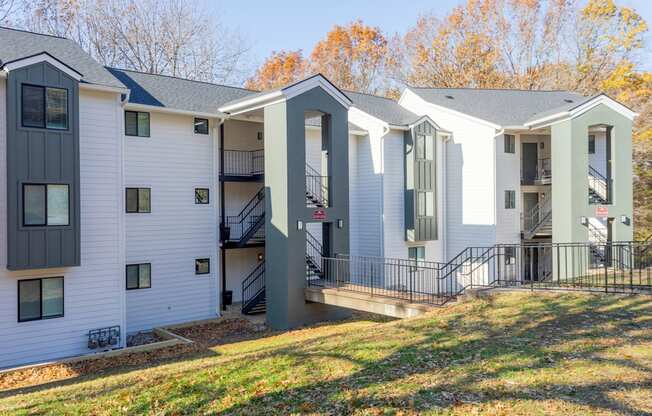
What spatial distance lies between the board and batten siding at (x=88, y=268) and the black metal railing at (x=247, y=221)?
4.59m

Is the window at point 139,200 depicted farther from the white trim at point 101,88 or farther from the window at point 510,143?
the window at point 510,143

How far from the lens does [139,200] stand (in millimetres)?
15625

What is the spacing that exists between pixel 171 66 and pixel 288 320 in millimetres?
21612

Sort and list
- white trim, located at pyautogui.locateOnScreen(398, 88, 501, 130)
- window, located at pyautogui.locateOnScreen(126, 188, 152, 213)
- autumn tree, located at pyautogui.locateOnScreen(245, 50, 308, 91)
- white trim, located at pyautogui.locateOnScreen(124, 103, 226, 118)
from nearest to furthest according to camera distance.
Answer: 1. white trim, located at pyautogui.locateOnScreen(124, 103, 226, 118)
2. window, located at pyautogui.locateOnScreen(126, 188, 152, 213)
3. white trim, located at pyautogui.locateOnScreen(398, 88, 501, 130)
4. autumn tree, located at pyautogui.locateOnScreen(245, 50, 308, 91)

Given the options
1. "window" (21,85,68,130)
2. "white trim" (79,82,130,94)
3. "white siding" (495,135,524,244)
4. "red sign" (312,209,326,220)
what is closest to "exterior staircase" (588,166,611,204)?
"white siding" (495,135,524,244)

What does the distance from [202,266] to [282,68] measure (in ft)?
88.8

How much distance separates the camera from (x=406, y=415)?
559 cm

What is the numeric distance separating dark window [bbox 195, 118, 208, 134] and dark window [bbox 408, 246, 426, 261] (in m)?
9.88

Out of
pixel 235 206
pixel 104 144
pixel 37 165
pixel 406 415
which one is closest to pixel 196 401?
pixel 406 415

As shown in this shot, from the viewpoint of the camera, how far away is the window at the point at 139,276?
15359 mm

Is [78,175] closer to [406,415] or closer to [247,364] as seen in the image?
[247,364]

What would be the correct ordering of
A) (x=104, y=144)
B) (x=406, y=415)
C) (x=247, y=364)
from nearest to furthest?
1. (x=406, y=415)
2. (x=247, y=364)
3. (x=104, y=144)

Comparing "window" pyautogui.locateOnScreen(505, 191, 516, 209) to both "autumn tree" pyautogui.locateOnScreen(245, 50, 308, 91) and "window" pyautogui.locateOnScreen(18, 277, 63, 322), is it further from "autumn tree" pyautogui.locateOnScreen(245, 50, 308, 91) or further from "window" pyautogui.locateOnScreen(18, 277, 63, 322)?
"autumn tree" pyautogui.locateOnScreen(245, 50, 308, 91)

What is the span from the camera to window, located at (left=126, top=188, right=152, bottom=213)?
15.4 meters
